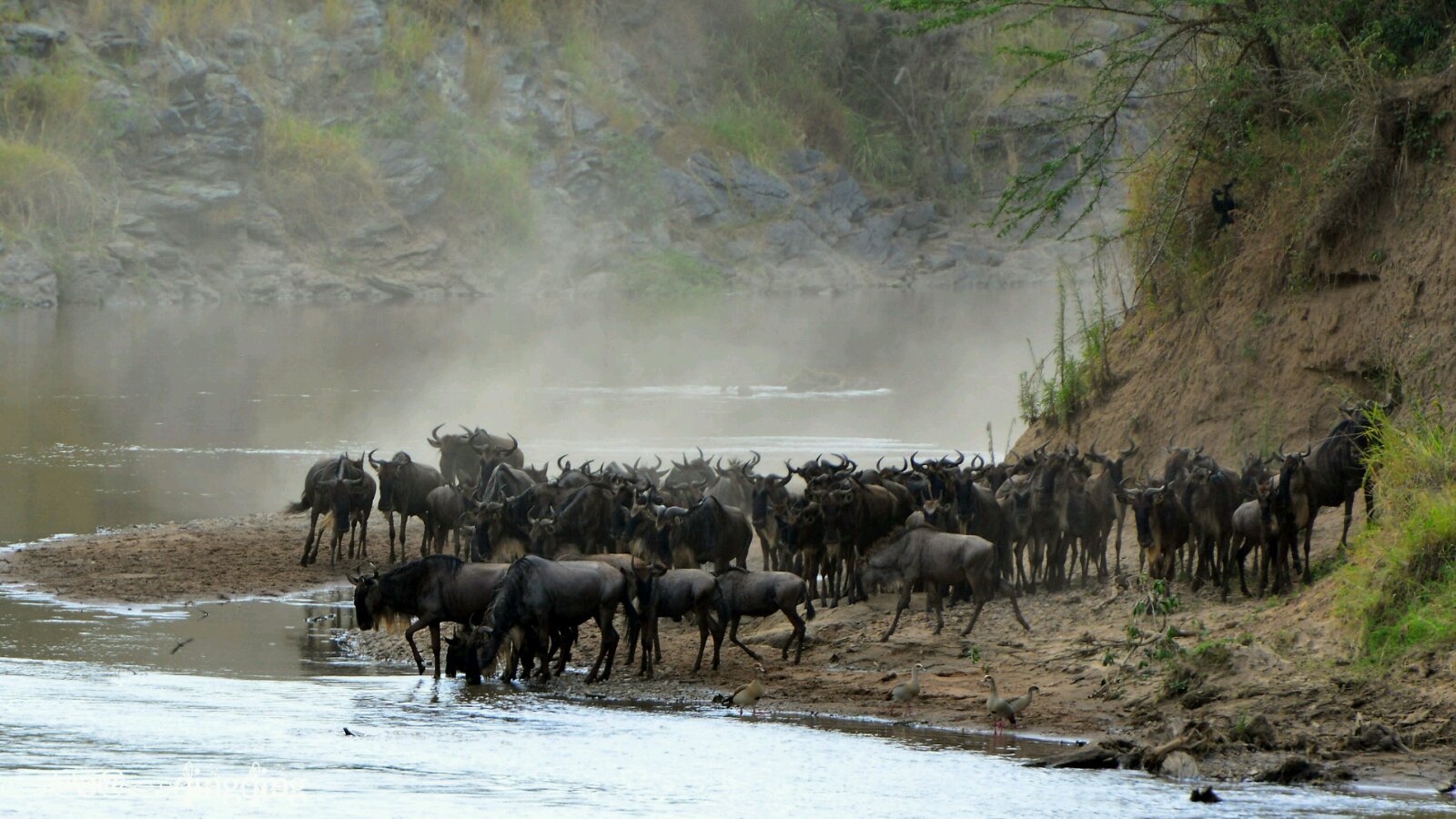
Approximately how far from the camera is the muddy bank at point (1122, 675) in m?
11.3

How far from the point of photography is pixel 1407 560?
41.9 ft

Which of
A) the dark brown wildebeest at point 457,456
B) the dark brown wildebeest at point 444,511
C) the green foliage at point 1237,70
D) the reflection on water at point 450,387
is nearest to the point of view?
the green foliage at point 1237,70

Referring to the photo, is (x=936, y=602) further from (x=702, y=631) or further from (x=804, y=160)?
(x=804, y=160)

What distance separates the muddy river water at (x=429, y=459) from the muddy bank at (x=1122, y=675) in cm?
46

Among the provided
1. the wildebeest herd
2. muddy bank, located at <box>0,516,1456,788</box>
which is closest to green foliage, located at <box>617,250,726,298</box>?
the wildebeest herd

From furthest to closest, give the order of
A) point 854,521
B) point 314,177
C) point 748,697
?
1. point 314,177
2. point 854,521
3. point 748,697

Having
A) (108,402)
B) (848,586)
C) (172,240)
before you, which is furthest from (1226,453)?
(172,240)

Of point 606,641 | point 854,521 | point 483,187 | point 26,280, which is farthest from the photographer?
point 483,187

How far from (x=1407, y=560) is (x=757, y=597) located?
15.7 feet

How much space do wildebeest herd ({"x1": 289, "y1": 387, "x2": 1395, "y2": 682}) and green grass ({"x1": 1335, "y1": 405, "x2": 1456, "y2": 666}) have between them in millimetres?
585

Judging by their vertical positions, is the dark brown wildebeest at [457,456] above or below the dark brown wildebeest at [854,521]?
above

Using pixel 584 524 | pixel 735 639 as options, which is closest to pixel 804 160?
pixel 584 524

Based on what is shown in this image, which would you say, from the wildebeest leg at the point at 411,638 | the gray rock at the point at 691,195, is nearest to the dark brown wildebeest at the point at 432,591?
the wildebeest leg at the point at 411,638

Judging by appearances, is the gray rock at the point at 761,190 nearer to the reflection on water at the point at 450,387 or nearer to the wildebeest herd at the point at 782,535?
the reflection on water at the point at 450,387
